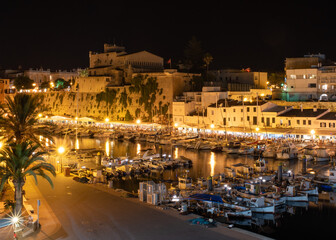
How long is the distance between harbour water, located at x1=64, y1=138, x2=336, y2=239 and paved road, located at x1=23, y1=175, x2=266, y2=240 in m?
4.66

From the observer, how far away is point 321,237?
18.4 meters

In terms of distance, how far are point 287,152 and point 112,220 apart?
926 inches

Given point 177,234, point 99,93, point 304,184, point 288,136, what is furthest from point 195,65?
point 177,234

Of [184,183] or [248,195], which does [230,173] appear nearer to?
[184,183]

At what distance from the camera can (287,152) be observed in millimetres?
36281

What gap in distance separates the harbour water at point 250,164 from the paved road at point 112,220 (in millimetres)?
4659

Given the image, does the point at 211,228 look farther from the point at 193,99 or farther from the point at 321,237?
the point at 193,99

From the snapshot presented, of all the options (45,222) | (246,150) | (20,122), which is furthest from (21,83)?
(45,222)

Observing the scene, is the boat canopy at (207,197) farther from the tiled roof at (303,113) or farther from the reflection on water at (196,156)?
the tiled roof at (303,113)

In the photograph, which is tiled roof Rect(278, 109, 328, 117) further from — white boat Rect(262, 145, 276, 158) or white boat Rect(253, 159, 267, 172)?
white boat Rect(253, 159, 267, 172)

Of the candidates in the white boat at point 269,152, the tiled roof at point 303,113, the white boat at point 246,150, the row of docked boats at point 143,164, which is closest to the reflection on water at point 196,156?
the white boat at point 246,150

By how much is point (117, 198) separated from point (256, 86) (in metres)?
44.2

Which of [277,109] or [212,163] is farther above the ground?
[277,109]

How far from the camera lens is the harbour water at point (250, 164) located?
19422 millimetres
